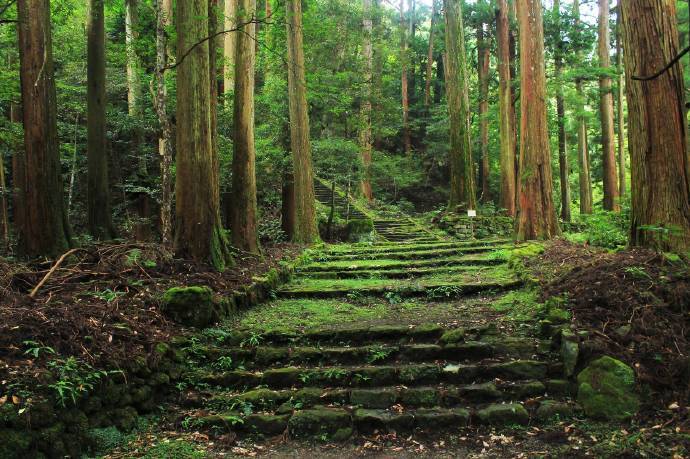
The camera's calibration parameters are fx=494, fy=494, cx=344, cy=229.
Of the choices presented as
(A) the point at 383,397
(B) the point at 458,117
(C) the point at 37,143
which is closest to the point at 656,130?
(A) the point at 383,397

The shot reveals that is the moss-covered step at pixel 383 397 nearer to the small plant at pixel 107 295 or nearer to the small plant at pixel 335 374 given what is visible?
the small plant at pixel 335 374

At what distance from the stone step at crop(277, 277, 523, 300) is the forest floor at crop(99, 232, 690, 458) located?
60 cm

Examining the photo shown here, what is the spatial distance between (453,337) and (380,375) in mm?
1109

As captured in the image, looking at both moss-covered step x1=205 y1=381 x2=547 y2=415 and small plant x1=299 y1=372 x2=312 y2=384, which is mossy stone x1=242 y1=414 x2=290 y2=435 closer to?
moss-covered step x1=205 y1=381 x2=547 y2=415

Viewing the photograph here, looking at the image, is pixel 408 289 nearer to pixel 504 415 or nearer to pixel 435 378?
pixel 435 378

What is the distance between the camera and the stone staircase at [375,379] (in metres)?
4.64

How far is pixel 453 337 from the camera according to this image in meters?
5.94

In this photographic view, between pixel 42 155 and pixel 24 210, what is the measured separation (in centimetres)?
78

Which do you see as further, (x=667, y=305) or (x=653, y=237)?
(x=653, y=237)

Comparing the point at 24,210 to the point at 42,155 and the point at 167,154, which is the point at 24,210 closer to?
the point at 42,155

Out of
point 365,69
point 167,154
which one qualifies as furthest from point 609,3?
point 167,154

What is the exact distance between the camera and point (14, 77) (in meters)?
11.9

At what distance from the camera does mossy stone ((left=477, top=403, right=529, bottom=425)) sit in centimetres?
454

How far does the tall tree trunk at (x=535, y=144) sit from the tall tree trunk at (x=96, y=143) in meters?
9.20
